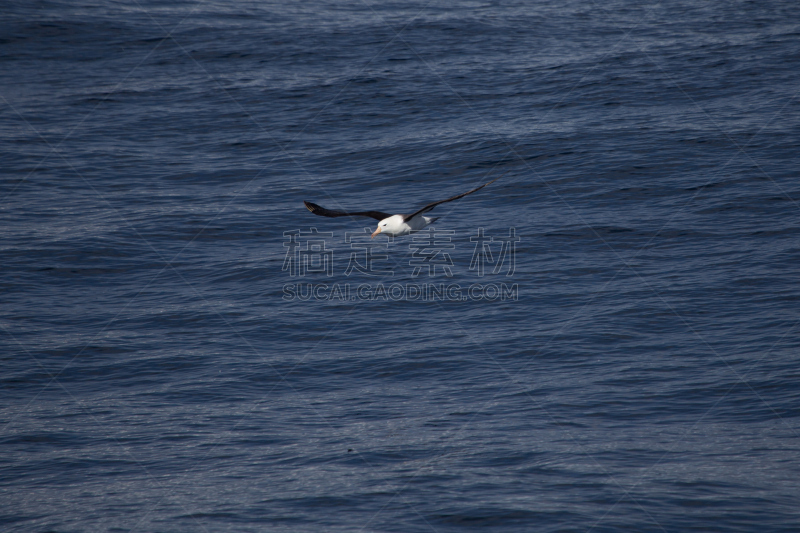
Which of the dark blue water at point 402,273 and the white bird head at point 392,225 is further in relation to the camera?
the white bird head at point 392,225

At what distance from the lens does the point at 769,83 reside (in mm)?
32031

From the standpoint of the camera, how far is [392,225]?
17234 millimetres

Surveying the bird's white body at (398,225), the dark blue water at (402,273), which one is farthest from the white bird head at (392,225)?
the dark blue water at (402,273)

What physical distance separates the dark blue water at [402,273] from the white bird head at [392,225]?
3.46 metres

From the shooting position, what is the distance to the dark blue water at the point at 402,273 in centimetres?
1459

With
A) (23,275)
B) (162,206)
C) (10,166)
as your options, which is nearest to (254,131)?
(162,206)

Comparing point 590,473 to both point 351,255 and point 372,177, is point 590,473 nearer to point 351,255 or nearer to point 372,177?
point 351,255

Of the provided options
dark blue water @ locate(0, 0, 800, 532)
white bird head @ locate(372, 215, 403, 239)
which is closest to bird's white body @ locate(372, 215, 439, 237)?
white bird head @ locate(372, 215, 403, 239)

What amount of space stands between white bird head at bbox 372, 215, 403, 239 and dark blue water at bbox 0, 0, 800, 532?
346cm

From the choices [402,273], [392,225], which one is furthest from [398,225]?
[402,273]

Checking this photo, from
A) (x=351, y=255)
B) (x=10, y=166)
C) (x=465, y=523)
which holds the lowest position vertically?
(x=465, y=523)

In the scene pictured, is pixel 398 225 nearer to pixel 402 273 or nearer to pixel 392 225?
pixel 392 225

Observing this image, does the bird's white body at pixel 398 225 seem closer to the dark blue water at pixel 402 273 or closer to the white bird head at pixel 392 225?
the white bird head at pixel 392 225

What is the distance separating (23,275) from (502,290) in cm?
1509
